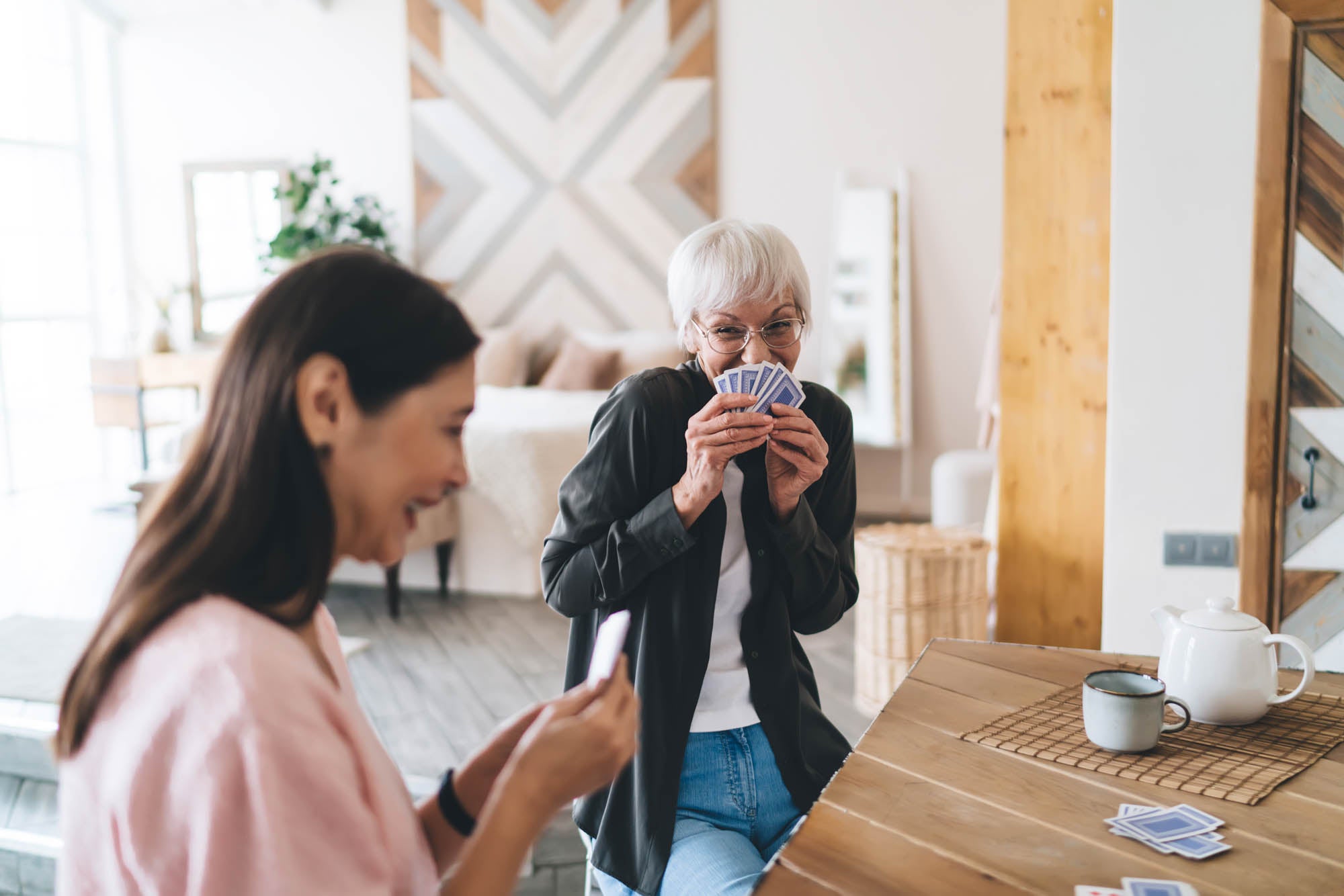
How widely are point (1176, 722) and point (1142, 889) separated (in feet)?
1.53

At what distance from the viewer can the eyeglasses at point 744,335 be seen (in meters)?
1.58

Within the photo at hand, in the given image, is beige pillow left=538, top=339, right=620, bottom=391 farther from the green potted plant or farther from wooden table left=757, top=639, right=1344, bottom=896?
wooden table left=757, top=639, right=1344, bottom=896

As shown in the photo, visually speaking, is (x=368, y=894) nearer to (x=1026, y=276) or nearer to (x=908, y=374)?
(x=1026, y=276)

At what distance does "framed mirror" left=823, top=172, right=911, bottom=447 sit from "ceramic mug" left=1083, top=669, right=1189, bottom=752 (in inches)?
188

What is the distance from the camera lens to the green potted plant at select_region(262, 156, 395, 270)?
6.79 metres

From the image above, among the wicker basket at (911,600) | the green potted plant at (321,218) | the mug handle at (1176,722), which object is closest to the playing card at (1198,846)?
the mug handle at (1176,722)

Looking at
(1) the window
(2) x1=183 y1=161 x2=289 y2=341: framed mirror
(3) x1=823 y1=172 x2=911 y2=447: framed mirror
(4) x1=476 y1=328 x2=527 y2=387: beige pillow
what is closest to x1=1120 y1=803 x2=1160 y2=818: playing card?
(3) x1=823 y1=172 x2=911 y2=447: framed mirror

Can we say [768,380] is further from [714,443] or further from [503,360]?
[503,360]

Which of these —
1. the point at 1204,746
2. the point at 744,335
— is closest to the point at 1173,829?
the point at 1204,746

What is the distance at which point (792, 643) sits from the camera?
159 centimetres

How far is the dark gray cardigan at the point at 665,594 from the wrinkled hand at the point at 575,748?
548mm

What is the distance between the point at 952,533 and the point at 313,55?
18.8ft

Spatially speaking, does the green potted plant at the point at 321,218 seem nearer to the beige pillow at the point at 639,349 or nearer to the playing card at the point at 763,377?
the beige pillow at the point at 639,349

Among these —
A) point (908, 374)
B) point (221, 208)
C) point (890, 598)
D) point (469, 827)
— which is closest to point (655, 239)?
point (908, 374)
